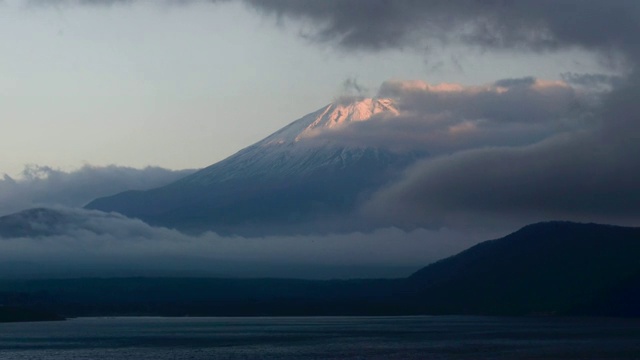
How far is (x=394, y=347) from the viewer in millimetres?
121812

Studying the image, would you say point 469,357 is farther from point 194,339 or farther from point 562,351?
point 194,339

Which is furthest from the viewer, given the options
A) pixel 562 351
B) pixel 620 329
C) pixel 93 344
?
pixel 620 329

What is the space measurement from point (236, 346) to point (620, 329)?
53225 millimetres

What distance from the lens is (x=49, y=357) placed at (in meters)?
110

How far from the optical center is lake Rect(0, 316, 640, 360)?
364ft

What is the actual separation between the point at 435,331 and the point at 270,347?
1666 inches

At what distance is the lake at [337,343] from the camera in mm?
110938

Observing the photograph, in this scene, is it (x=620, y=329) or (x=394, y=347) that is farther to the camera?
(x=620, y=329)

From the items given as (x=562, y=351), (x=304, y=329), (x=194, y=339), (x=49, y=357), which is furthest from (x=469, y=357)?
(x=304, y=329)

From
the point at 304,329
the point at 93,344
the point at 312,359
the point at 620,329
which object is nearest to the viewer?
the point at 312,359

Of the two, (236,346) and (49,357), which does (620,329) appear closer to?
(236,346)

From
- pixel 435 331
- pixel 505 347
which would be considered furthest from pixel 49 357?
pixel 435 331

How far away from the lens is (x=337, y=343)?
427 feet

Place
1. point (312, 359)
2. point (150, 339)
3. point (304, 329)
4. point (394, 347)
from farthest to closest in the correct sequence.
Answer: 1. point (304, 329)
2. point (150, 339)
3. point (394, 347)
4. point (312, 359)
